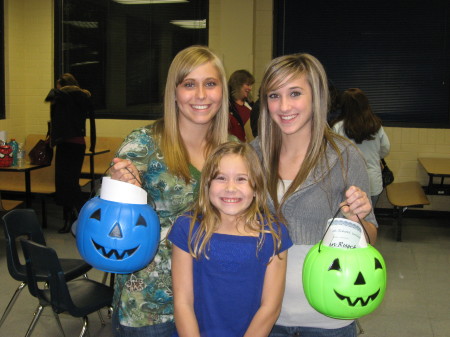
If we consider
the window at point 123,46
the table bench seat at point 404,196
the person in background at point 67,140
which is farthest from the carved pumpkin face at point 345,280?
the window at point 123,46

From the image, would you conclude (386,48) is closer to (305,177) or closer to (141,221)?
(305,177)

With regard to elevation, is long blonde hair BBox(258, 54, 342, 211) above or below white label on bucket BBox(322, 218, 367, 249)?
above

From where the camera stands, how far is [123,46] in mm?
7676

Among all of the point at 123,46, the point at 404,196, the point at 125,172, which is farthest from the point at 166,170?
the point at 123,46

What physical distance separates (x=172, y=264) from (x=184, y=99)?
0.53 m

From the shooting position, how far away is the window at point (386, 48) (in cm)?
691

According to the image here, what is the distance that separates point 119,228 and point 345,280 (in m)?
0.66

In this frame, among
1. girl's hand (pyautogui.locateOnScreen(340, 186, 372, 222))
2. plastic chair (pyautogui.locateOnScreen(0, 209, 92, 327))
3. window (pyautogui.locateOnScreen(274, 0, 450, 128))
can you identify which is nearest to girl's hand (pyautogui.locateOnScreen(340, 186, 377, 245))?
girl's hand (pyautogui.locateOnScreen(340, 186, 372, 222))

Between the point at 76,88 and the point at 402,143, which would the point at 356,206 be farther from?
the point at 402,143

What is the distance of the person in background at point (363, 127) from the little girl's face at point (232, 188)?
3559mm

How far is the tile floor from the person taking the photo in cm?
377

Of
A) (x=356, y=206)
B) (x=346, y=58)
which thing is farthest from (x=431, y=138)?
(x=356, y=206)

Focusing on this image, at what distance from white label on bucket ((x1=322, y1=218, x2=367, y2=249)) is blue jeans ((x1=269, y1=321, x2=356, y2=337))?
12.0 inches

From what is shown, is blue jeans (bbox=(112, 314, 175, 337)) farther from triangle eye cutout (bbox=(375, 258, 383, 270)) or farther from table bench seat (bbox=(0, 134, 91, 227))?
table bench seat (bbox=(0, 134, 91, 227))
